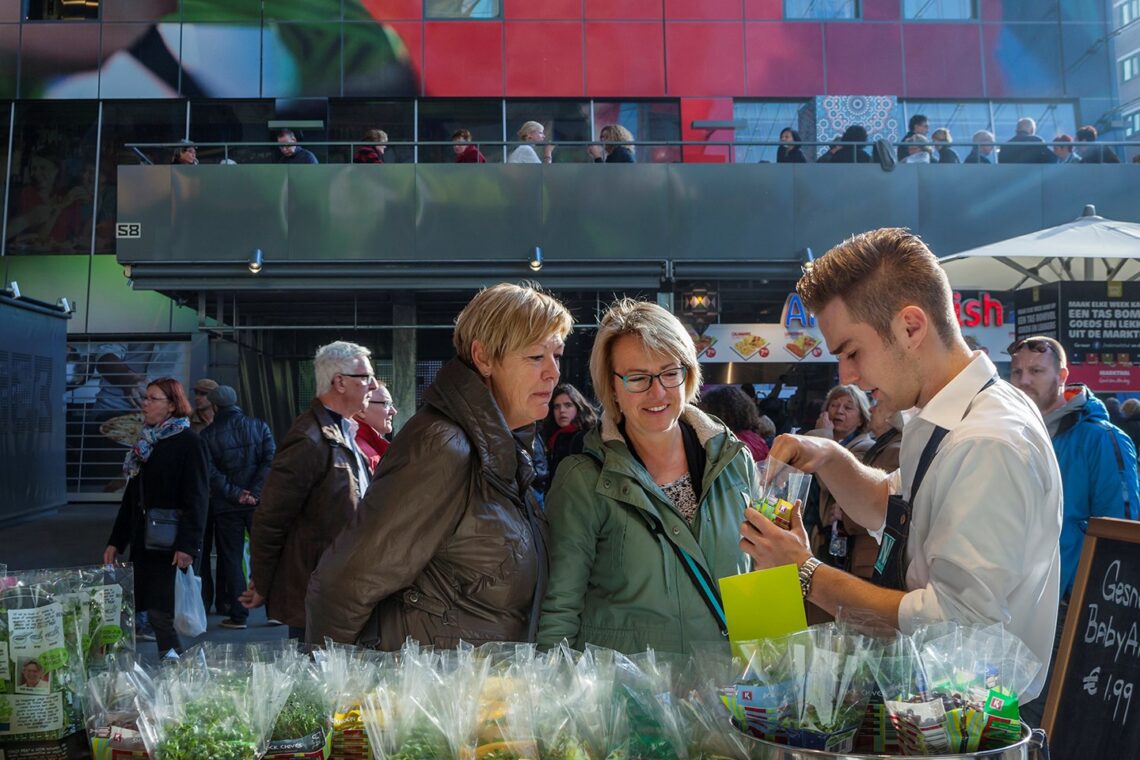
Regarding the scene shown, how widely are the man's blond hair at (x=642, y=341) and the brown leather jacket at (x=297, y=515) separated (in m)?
2.14

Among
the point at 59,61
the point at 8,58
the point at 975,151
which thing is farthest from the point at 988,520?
the point at 8,58

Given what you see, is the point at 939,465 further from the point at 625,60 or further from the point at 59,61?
the point at 59,61

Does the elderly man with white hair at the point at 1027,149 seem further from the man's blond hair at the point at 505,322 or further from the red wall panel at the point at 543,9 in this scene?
the man's blond hair at the point at 505,322

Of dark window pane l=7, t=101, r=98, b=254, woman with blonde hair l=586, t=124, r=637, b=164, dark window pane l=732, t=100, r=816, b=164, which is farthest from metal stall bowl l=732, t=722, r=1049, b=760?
dark window pane l=7, t=101, r=98, b=254

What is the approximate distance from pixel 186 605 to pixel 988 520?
552 centimetres

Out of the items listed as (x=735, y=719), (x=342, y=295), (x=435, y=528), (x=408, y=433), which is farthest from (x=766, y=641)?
(x=342, y=295)

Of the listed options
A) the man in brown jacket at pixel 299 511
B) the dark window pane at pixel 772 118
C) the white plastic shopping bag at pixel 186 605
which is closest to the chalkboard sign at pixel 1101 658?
the man in brown jacket at pixel 299 511

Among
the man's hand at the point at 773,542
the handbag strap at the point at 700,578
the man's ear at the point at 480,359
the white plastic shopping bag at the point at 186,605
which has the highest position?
the man's ear at the point at 480,359

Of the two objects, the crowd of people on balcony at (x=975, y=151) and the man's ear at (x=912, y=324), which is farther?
the crowd of people on balcony at (x=975, y=151)

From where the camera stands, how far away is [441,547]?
2641mm

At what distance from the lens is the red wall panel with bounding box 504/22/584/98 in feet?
58.0

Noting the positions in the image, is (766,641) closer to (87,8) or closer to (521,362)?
(521,362)

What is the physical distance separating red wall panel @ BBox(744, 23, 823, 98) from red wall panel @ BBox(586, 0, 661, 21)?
6.63 ft

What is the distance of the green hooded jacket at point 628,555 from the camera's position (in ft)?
9.30
